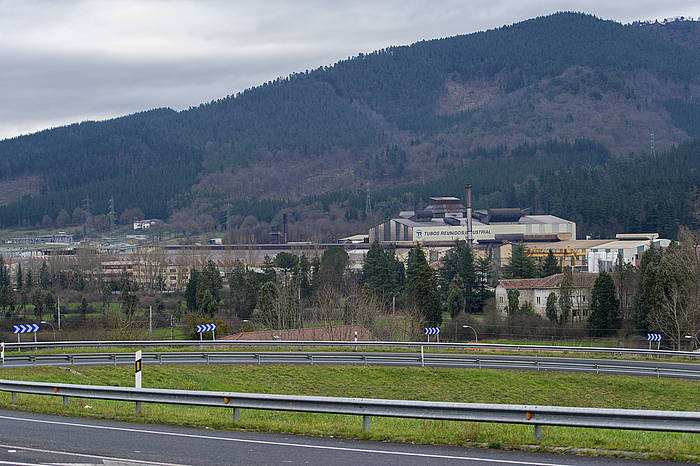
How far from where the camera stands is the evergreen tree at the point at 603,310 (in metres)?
85.3

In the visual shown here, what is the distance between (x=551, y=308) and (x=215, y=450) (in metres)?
79.0

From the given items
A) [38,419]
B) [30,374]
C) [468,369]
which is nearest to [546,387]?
[468,369]

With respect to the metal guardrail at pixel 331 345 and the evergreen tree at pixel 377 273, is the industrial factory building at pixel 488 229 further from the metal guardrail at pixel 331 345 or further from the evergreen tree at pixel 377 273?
the metal guardrail at pixel 331 345

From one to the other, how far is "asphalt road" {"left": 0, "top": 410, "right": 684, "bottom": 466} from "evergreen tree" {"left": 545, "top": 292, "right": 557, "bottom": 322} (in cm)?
7640

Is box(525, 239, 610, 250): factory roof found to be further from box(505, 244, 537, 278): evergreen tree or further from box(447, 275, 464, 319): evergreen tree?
box(447, 275, 464, 319): evergreen tree

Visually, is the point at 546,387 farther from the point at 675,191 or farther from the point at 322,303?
the point at 675,191

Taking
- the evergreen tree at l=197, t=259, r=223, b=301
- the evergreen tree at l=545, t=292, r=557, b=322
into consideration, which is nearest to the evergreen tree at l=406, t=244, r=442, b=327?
the evergreen tree at l=545, t=292, r=557, b=322

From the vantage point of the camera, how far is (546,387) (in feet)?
136

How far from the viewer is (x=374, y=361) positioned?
47844 mm

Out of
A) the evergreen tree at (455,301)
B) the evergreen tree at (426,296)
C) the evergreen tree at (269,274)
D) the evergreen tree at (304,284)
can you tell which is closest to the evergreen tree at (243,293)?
the evergreen tree at (269,274)

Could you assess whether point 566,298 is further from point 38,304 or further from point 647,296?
point 38,304

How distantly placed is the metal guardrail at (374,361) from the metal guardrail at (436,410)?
24157 mm

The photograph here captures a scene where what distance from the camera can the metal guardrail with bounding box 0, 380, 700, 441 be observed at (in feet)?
51.1

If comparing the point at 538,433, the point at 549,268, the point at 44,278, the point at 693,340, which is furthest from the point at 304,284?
the point at 538,433
